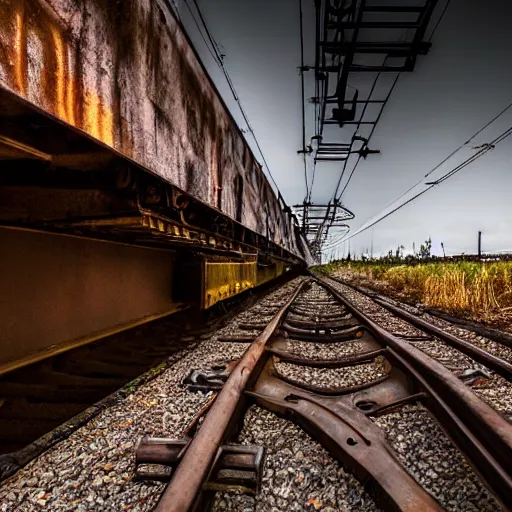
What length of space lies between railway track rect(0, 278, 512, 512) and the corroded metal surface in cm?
141

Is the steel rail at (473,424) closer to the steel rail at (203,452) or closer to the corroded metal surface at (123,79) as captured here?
the steel rail at (203,452)

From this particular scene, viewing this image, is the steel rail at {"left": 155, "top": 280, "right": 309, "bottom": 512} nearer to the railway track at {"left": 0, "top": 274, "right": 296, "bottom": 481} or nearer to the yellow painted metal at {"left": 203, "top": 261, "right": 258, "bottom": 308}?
the railway track at {"left": 0, "top": 274, "right": 296, "bottom": 481}

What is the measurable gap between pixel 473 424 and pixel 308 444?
76 centimetres

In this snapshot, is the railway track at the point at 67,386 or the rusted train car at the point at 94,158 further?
the railway track at the point at 67,386

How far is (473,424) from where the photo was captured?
5.32 feet

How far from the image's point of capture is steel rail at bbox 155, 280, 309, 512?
3.55 feet

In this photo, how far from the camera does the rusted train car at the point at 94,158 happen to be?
158cm

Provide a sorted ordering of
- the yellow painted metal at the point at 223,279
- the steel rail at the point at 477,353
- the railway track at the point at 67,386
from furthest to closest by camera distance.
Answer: the yellow painted metal at the point at 223,279 → the steel rail at the point at 477,353 → the railway track at the point at 67,386

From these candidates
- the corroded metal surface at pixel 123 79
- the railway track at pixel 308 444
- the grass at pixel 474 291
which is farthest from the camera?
the grass at pixel 474 291

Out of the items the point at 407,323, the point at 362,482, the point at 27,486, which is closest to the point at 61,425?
the point at 27,486

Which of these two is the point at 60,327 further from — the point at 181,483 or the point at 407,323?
the point at 407,323

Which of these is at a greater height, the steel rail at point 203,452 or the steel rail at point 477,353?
the steel rail at point 203,452

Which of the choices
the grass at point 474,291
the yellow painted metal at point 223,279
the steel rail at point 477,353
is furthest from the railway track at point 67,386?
the grass at point 474,291

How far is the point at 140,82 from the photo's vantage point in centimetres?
254
